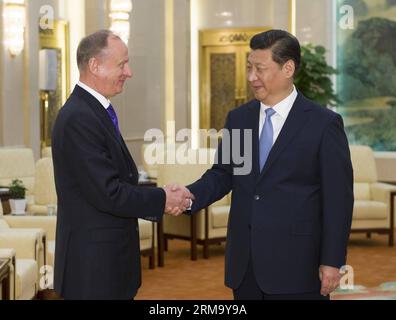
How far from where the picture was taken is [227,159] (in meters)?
3.43

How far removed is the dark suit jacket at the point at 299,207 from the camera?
304 cm

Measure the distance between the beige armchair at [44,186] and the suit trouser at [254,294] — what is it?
15.3ft

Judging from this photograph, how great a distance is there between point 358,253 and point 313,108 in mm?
6075

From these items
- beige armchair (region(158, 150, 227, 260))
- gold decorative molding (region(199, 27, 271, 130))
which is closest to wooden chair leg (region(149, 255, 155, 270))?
beige armchair (region(158, 150, 227, 260))

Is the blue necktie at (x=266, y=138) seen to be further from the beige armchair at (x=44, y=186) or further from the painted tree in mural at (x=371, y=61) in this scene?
the painted tree in mural at (x=371, y=61)

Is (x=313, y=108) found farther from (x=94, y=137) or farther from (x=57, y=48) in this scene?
(x=57, y=48)

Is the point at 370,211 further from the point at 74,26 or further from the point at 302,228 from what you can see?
the point at 302,228

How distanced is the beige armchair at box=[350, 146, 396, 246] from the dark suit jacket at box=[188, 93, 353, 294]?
618cm

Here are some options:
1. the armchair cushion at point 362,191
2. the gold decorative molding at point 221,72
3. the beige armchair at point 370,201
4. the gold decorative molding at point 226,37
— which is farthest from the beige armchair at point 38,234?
the gold decorative molding at point 226,37

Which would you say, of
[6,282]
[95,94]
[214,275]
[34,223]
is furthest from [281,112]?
[214,275]

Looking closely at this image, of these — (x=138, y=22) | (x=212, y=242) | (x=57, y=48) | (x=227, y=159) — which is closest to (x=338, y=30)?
(x=138, y=22)

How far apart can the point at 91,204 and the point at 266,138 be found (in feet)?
2.40

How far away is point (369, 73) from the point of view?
12320mm

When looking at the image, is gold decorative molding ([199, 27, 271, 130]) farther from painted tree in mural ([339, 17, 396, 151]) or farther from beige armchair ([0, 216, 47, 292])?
beige armchair ([0, 216, 47, 292])
